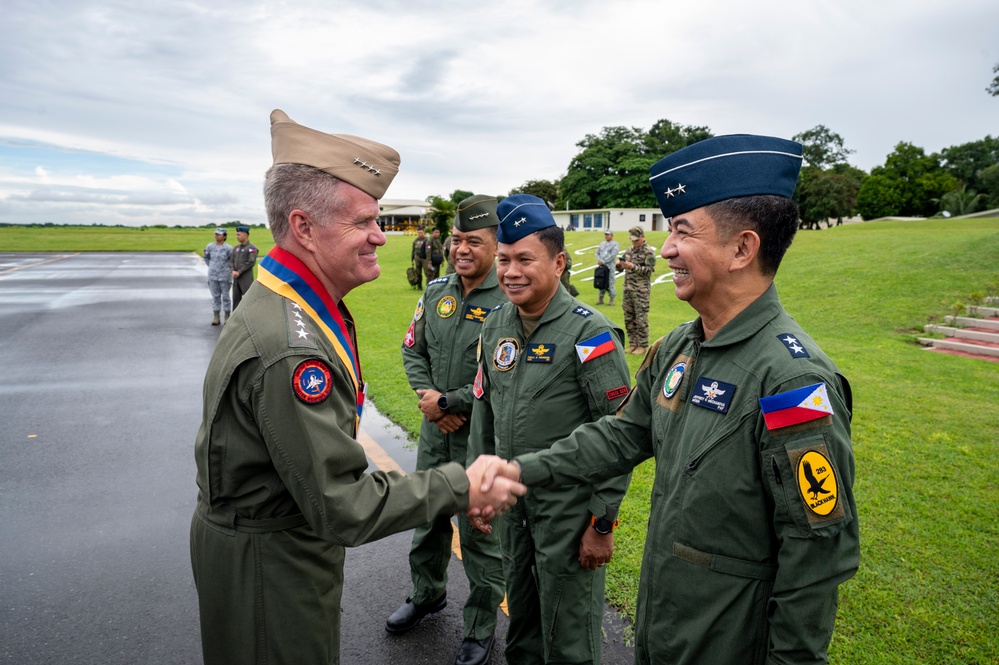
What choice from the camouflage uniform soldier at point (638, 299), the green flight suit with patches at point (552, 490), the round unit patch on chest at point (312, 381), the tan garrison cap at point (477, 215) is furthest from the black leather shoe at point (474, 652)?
the camouflage uniform soldier at point (638, 299)

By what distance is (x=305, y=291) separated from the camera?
1997mm

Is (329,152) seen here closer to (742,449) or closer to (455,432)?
(742,449)

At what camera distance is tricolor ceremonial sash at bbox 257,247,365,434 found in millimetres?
1967

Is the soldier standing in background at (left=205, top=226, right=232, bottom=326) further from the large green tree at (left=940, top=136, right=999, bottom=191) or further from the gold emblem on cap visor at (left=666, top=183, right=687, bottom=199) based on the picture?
the large green tree at (left=940, top=136, right=999, bottom=191)

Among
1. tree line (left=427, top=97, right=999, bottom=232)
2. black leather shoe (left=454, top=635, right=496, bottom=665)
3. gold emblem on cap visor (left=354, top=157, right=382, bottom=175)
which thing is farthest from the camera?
tree line (left=427, top=97, right=999, bottom=232)

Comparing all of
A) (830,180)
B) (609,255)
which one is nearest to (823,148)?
(830,180)

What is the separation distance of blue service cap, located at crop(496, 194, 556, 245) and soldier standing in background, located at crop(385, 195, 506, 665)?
0.77 meters

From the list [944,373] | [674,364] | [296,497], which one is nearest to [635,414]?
[674,364]

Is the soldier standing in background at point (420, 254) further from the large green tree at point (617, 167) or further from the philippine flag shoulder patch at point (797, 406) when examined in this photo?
the large green tree at point (617, 167)

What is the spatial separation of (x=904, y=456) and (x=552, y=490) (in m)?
4.90

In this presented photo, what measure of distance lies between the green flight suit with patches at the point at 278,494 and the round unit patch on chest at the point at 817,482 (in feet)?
3.37

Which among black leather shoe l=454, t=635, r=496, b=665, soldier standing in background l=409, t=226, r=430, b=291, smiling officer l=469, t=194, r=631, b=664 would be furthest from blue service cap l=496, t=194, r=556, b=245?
soldier standing in background l=409, t=226, r=430, b=291

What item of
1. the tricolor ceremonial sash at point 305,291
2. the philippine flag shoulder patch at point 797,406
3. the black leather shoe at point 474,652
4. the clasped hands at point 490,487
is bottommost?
the black leather shoe at point 474,652

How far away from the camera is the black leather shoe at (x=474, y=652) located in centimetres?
323
